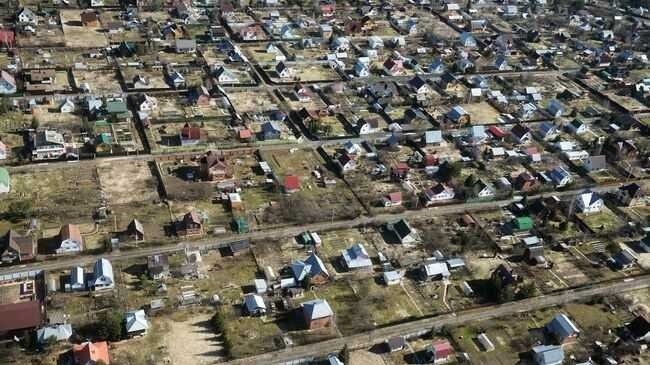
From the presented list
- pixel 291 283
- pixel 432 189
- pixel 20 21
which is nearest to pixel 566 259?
pixel 432 189

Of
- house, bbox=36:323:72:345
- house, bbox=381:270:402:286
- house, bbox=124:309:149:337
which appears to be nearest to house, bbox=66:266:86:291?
house, bbox=36:323:72:345

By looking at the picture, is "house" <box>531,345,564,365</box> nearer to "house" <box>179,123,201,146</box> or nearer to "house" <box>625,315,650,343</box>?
"house" <box>625,315,650,343</box>

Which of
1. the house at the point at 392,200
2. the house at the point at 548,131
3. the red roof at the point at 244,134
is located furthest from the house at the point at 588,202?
the red roof at the point at 244,134

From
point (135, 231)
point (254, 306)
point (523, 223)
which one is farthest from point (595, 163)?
point (135, 231)

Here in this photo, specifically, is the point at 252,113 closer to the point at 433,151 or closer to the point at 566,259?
the point at 433,151

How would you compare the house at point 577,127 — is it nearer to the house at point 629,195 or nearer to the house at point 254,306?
the house at point 629,195
